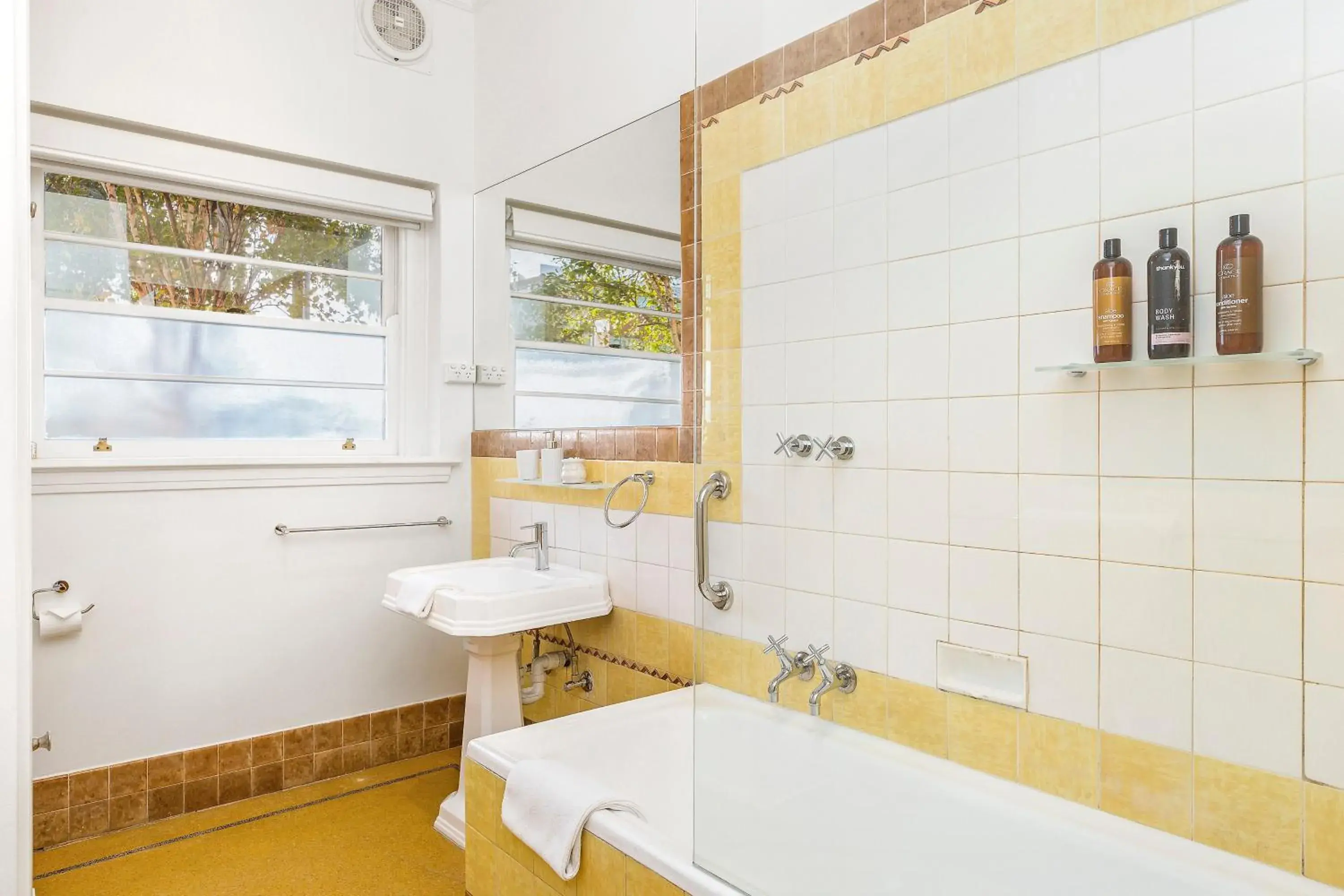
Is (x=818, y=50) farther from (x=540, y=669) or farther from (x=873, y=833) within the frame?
(x=540, y=669)

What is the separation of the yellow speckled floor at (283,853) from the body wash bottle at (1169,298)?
2064 millimetres

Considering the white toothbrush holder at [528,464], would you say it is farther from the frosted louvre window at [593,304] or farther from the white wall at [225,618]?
the white wall at [225,618]

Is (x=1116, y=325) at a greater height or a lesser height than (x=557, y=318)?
lesser

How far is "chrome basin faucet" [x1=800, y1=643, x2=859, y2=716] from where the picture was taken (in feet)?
4.98

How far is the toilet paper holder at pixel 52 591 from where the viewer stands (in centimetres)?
232

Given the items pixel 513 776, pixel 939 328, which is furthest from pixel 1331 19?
pixel 513 776

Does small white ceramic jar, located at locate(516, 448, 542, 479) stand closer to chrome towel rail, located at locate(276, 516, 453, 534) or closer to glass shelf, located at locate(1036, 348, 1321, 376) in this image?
chrome towel rail, located at locate(276, 516, 453, 534)

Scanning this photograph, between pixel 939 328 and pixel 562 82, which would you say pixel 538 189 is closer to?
pixel 562 82

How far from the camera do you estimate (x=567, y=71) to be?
276 centimetres

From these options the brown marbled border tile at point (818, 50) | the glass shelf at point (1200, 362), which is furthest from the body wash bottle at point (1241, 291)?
the brown marbled border tile at point (818, 50)

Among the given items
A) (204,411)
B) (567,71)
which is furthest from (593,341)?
(204,411)

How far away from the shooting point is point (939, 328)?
1410mm

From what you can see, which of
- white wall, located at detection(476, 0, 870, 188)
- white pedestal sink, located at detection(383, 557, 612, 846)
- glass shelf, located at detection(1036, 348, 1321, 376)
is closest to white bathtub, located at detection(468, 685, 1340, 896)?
glass shelf, located at detection(1036, 348, 1321, 376)

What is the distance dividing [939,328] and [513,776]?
4.05 feet
